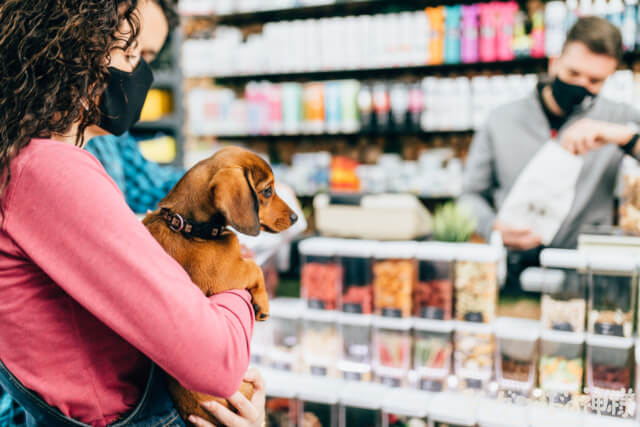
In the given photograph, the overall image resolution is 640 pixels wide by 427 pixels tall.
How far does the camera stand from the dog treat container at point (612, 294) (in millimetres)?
1556

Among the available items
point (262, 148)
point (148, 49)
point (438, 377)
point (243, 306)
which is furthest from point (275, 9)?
point (243, 306)

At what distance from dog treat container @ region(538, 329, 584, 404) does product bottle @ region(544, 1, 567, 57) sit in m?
2.23

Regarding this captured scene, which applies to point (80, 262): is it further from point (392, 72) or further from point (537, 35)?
point (392, 72)

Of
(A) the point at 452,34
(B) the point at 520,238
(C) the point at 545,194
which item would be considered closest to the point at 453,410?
(B) the point at 520,238

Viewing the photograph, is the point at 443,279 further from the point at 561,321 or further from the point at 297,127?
the point at 297,127

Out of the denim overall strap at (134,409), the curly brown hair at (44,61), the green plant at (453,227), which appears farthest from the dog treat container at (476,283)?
the curly brown hair at (44,61)

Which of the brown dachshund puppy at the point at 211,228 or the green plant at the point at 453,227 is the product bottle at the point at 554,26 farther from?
the brown dachshund puppy at the point at 211,228

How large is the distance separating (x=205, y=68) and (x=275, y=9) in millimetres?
777

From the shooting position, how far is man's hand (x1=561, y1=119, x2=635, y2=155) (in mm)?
2277

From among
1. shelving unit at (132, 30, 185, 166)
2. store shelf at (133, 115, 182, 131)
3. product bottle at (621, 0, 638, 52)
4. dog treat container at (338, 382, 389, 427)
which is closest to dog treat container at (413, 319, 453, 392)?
dog treat container at (338, 382, 389, 427)

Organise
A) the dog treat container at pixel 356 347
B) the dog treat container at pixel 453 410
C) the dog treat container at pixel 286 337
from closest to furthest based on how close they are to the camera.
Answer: the dog treat container at pixel 453 410, the dog treat container at pixel 356 347, the dog treat container at pixel 286 337

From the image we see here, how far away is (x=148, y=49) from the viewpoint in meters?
1.70

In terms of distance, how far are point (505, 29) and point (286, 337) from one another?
261 cm

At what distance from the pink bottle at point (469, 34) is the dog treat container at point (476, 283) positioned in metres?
2.20
